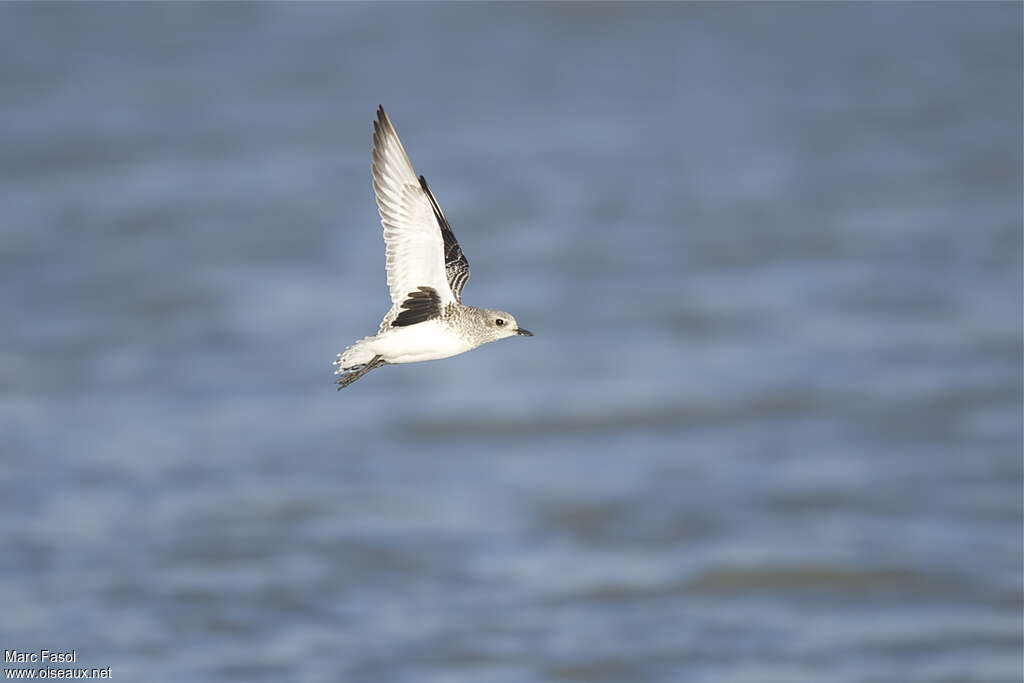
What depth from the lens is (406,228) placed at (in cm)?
942

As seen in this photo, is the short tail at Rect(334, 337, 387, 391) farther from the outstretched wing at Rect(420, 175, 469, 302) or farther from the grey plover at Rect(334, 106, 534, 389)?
the outstretched wing at Rect(420, 175, 469, 302)

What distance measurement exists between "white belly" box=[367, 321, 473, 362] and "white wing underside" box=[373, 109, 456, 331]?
0.65 feet

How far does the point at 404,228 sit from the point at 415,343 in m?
0.79

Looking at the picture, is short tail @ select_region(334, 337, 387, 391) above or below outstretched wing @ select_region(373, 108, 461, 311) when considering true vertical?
below

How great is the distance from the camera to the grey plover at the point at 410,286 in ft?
29.7

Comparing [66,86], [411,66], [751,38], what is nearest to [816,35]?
[751,38]

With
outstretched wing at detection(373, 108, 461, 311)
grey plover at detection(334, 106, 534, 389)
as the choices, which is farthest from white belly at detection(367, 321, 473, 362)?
outstretched wing at detection(373, 108, 461, 311)

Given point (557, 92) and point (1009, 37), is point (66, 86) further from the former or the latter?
point (1009, 37)

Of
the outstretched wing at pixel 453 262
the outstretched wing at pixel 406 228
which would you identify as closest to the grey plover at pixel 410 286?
the outstretched wing at pixel 406 228

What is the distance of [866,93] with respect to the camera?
54.3 metres

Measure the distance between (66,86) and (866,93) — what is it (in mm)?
26347

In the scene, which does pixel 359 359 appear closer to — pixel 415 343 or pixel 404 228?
pixel 415 343

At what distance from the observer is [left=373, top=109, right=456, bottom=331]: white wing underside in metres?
9.29

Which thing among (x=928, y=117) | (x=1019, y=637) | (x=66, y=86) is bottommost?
(x=1019, y=637)
